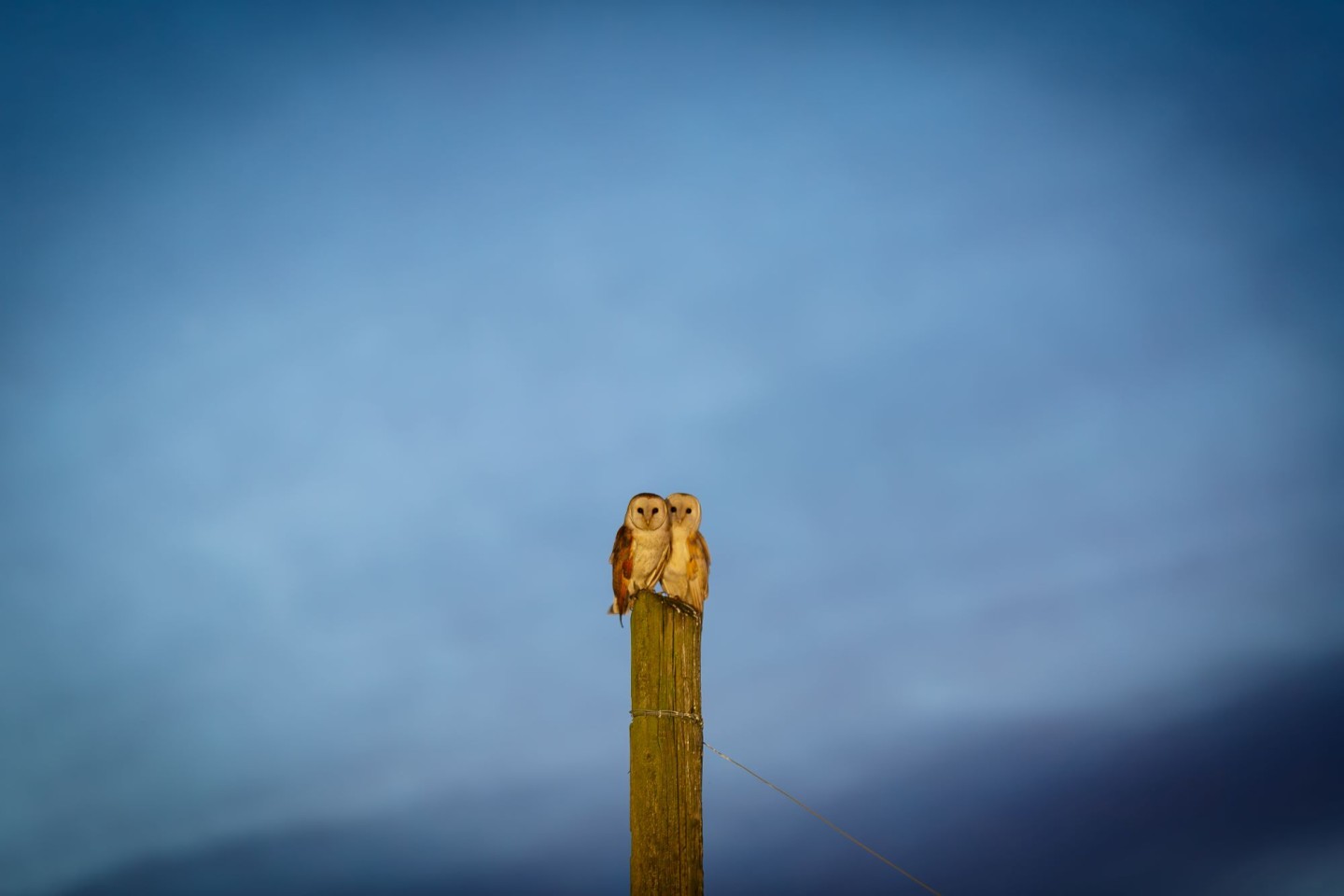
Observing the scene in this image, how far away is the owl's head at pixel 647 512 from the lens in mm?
11008

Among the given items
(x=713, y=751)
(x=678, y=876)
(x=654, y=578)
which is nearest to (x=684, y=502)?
(x=654, y=578)

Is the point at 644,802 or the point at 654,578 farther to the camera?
the point at 654,578

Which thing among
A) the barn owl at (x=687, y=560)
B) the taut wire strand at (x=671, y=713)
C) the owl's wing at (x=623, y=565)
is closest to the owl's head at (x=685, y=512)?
the barn owl at (x=687, y=560)

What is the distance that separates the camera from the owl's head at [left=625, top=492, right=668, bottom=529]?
11008mm

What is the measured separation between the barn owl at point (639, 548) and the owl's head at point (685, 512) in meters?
0.24

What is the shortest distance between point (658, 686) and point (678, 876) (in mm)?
994

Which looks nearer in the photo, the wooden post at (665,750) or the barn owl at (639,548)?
the wooden post at (665,750)

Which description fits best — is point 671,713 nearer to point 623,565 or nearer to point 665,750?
point 665,750

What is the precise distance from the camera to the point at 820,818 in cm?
668

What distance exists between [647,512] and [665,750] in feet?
Result: 16.9

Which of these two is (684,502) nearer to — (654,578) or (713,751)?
(654,578)

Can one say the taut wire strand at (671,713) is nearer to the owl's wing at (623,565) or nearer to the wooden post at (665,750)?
the wooden post at (665,750)

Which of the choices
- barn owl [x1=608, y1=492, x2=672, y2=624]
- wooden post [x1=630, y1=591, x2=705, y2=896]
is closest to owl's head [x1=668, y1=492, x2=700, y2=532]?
barn owl [x1=608, y1=492, x2=672, y2=624]

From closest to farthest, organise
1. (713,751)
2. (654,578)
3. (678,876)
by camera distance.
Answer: (678,876), (713,751), (654,578)
